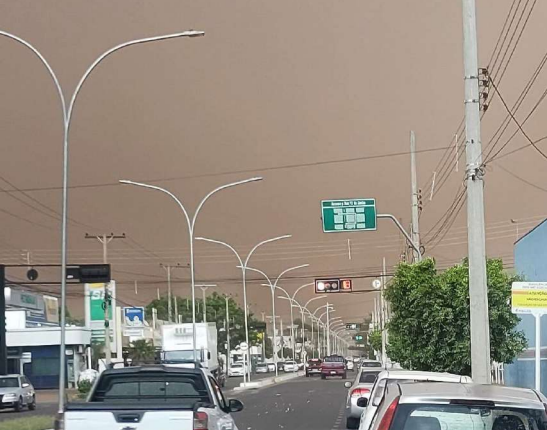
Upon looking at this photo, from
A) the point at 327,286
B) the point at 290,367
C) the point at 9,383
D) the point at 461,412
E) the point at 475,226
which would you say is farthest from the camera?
the point at 290,367

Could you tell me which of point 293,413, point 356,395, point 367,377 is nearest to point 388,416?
point 356,395

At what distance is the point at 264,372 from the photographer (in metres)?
132

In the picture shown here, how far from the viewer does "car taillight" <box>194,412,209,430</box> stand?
40.4 feet

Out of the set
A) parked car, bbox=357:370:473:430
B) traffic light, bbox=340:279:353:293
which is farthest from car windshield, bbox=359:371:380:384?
traffic light, bbox=340:279:353:293

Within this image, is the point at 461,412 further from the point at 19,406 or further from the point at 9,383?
the point at 9,383

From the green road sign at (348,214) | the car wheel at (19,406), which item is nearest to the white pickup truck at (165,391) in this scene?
the green road sign at (348,214)

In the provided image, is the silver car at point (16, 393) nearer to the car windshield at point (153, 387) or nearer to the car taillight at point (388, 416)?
the car windshield at point (153, 387)

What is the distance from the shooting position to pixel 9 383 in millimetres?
50844

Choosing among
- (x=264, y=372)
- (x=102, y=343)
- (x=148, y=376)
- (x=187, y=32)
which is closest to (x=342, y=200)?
(x=187, y=32)

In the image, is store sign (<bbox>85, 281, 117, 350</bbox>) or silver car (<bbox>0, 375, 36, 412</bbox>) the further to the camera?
store sign (<bbox>85, 281, 117, 350</bbox>)

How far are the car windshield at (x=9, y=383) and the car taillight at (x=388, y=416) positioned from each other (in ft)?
144

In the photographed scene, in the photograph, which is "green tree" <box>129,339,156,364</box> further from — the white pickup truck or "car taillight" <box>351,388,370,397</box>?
the white pickup truck

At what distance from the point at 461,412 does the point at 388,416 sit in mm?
588

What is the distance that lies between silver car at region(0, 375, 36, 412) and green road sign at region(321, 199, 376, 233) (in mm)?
16838
